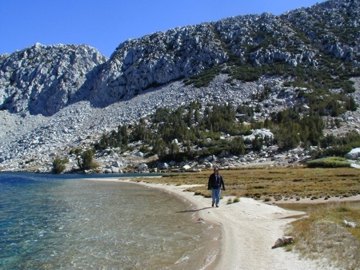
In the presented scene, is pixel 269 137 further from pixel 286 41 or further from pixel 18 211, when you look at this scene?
pixel 18 211

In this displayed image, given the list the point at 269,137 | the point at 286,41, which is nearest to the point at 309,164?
the point at 269,137

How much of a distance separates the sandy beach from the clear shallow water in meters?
1.02

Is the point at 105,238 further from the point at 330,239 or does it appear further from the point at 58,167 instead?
the point at 58,167

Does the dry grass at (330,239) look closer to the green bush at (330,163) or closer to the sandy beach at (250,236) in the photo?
the sandy beach at (250,236)

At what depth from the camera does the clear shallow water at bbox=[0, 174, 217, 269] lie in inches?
741

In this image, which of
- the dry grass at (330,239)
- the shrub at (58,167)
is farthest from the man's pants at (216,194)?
the shrub at (58,167)

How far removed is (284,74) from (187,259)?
166 meters

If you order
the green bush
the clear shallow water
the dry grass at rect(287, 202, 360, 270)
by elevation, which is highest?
the green bush

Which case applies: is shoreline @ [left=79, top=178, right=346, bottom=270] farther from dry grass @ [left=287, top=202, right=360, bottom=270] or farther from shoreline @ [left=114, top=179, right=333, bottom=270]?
dry grass @ [left=287, top=202, right=360, bottom=270]

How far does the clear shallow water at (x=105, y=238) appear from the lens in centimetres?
1883

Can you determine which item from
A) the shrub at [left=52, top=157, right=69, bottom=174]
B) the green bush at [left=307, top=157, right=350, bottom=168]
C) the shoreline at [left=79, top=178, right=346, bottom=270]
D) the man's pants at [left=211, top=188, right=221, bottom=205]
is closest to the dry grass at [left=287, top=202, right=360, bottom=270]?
the shoreline at [left=79, top=178, right=346, bottom=270]

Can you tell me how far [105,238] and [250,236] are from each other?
768 centimetres

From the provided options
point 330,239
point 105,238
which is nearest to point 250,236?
point 330,239

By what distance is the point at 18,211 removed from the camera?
37.7 m
